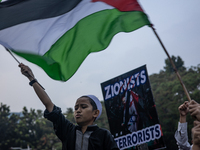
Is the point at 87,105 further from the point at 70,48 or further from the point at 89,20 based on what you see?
the point at 89,20

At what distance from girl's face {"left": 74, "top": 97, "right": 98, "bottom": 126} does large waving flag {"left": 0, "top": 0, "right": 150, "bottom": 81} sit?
520mm

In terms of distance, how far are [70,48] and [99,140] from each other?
139 centimetres

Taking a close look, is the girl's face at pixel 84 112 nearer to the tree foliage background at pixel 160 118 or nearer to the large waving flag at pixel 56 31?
the large waving flag at pixel 56 31

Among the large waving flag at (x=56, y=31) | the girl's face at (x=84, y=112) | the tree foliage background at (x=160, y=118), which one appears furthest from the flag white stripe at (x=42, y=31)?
the tree foliage background at (x=160, y=118)

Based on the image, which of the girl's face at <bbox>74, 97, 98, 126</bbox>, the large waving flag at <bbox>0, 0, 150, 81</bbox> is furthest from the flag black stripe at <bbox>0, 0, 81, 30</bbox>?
the girl's face at <bbox>74, 97, 98, 126</bbox>

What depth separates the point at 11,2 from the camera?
3.47m

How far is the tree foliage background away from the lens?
79.4 ft

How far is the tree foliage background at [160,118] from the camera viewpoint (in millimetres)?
24188

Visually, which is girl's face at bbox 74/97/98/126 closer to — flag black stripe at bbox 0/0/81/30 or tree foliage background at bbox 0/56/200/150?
flag black stripe at bbox 0/0/81/30

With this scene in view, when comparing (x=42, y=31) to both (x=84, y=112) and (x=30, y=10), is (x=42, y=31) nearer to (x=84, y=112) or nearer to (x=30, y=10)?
(x=30, y=10)

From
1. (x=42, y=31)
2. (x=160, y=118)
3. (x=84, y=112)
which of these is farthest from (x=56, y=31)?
(x=160, y=118)

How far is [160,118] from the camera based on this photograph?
25.4 m

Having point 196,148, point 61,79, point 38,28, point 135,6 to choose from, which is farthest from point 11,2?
point 196,148

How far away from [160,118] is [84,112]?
23.5 meters
